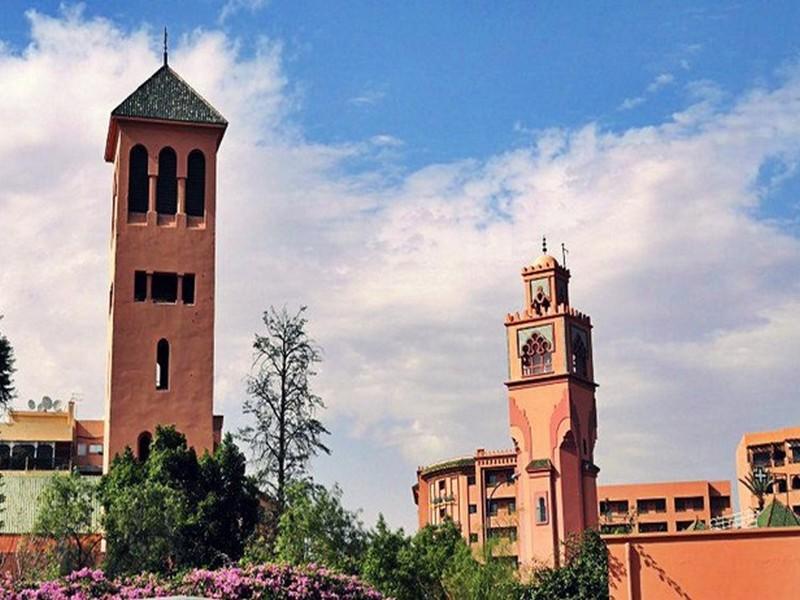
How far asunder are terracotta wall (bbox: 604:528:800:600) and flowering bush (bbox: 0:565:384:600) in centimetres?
558

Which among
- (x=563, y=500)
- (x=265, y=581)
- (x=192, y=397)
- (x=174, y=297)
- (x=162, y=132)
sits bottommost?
(x=265, y=581)

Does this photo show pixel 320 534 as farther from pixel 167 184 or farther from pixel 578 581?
pixel 167 184

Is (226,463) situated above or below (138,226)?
below

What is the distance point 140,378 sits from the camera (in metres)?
44.6

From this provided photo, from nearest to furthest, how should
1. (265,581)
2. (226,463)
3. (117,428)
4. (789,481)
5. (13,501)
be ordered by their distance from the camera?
(265,581), (226,463), (117,428), (13,501), (789,481)

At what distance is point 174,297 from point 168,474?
8.68 meters

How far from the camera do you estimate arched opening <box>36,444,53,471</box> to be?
69.9m

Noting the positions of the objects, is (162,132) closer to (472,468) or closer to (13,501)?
(13,501)

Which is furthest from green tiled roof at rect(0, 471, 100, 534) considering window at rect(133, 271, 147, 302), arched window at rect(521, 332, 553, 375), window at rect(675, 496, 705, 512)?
window at rect(675, 496, 705, 512)

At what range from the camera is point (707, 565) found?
27484 mm

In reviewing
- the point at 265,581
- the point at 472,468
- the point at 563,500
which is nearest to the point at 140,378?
the point at 563,500

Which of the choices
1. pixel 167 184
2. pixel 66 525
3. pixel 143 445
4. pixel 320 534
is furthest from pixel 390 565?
pixel 167 184

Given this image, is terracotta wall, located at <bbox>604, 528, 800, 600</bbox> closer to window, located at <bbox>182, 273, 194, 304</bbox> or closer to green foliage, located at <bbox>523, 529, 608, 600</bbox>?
green foliage, located at <bbox>523, 529, 608, 600</bbox>

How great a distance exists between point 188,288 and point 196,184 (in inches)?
157
